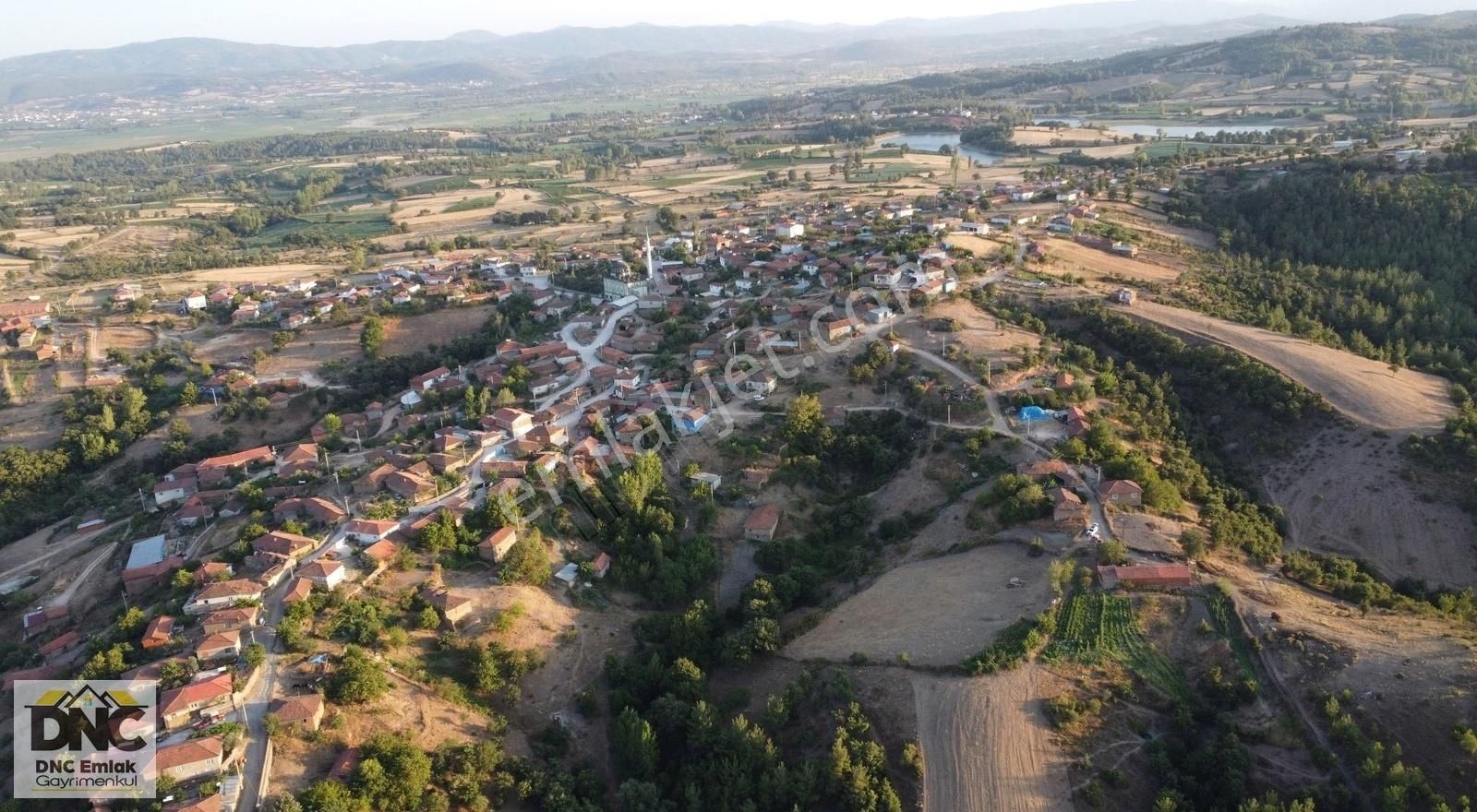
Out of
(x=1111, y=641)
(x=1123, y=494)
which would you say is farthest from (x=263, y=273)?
(x=1111, y=641)

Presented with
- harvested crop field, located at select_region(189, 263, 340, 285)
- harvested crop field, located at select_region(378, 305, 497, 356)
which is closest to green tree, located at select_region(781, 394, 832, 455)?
harvested crop field, located at select_region(378, 305, 497, 356)

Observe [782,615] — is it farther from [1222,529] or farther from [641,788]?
[1222,529]

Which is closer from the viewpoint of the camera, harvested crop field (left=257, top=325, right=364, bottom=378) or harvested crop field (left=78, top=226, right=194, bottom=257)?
harvested crop field (left=257, top=325, right=364, bottom=378)

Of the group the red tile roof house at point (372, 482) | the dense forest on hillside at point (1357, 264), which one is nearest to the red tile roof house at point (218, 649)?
the red tile roof house at point (372, 482)

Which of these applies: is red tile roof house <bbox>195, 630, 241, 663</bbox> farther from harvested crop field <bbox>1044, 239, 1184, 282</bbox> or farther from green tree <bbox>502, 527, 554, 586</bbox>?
harvested crop field <bbox>1044, 239, 1184, 282</bbox>

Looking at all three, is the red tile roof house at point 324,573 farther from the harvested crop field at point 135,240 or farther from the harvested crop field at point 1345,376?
the harvested crop field at point 135,240
